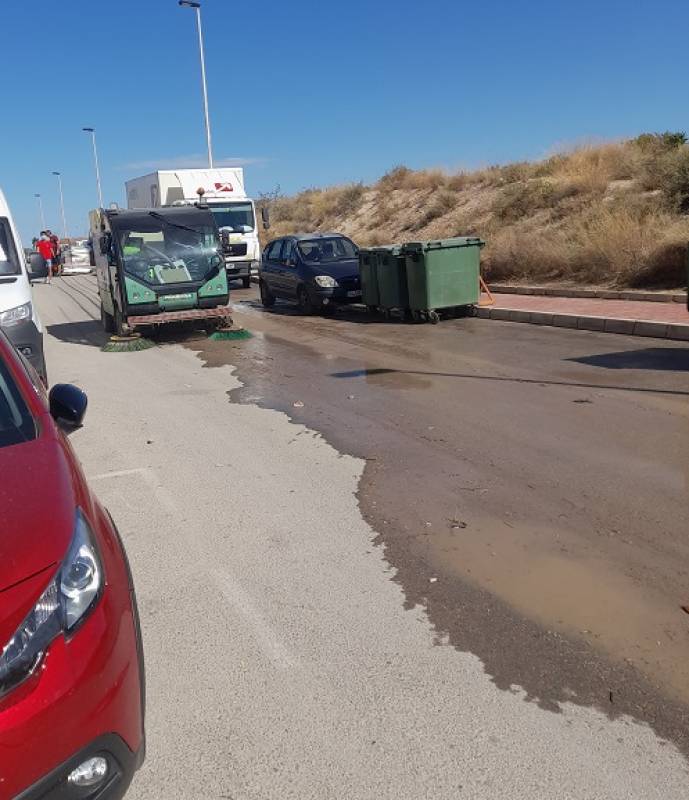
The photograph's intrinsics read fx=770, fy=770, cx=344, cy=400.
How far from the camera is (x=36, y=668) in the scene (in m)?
2.07

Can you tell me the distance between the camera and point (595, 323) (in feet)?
40.6

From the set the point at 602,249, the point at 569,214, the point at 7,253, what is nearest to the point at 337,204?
the point at 569,214

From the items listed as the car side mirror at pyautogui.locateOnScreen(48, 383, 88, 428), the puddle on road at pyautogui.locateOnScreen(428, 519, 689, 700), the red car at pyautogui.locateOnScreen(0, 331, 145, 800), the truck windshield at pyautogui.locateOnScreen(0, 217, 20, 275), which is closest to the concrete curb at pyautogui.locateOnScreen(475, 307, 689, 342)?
the puddle on road at pyautogui.locateOnScreen(428, 519, 689, 700)

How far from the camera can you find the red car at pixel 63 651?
200 cm

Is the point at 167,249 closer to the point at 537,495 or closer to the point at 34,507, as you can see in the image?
the point at 537,495

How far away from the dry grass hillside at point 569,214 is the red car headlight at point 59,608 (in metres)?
14.1

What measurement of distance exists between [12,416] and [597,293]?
1347 cm

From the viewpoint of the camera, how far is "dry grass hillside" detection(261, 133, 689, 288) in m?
15.6

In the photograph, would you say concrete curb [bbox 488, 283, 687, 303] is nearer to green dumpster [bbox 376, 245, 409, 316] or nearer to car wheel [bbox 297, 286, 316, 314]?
green dumpster [bbox 376, 245, 409, 316]

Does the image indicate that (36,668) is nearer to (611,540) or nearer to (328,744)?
(328,744)

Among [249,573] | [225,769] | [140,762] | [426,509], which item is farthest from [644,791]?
[426,509]

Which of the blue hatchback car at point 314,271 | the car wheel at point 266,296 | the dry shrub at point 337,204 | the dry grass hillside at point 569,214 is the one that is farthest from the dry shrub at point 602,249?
the dry shrub at point 337,204

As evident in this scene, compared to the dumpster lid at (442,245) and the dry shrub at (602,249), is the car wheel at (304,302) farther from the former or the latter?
the dry shrub at (602,249)

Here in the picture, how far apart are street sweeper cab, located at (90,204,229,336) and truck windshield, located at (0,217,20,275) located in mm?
3488
